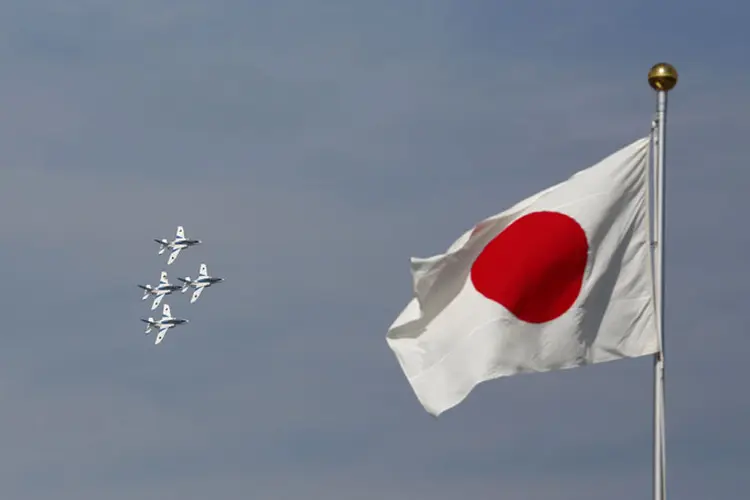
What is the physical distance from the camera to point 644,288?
776 inches

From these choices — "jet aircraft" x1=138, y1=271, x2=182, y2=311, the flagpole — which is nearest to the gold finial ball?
the flagpole

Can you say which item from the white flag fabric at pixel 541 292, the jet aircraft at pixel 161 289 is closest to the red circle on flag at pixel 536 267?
the white flag fabric at pixel 541 292

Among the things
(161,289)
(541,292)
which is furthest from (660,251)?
(161,289)

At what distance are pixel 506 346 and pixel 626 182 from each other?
75.1 inches

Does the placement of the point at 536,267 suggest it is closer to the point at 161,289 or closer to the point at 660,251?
the point at 660,251

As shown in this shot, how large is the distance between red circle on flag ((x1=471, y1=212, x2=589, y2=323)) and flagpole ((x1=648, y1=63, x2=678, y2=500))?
89cm

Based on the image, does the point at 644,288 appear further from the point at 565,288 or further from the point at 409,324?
the point at 409,324

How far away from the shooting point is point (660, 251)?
19.2 m

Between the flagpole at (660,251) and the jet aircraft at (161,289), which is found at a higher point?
the jet aircraft at (161,289)

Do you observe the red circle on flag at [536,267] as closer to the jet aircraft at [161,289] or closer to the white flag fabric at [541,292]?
the white flag fabric at [541,292]

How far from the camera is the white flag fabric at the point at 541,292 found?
19672 millimetres

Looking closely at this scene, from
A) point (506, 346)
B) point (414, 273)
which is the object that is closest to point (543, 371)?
point (506, 346)

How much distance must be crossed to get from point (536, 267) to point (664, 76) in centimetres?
221

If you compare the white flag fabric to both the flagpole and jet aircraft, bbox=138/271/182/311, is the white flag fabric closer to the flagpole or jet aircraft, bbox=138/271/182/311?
the flagpole
